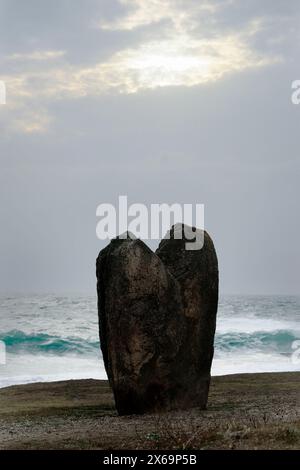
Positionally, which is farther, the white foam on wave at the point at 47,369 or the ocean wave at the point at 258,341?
the ocean wave at the point at 258,341

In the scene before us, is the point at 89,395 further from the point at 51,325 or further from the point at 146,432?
the point at 51,325

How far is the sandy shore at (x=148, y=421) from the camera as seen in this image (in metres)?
10.2

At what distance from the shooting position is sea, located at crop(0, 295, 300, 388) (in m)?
33.0

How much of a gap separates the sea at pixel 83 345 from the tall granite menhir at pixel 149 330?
44.8 ft

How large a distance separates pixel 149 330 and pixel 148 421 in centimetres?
198

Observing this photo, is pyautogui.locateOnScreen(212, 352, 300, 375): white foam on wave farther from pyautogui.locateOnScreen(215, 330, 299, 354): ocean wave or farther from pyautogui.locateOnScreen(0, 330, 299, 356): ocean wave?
pyautogui.locateOnScreen(215, 330, 299, 354): ocean wave

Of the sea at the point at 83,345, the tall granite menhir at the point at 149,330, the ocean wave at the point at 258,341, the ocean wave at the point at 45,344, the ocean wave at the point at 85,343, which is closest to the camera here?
the tall granite menhir at the point at 149,330

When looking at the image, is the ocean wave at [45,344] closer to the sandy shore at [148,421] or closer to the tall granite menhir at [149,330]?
the sandy shore at [148,421]

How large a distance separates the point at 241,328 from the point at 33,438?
4292cm

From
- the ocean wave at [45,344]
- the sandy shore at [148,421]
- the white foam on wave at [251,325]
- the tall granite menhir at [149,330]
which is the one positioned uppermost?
the tall granite menhir at [149,330]

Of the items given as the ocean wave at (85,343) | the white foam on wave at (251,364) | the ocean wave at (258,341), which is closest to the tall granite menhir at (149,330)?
the white foam on wave at (251,364)

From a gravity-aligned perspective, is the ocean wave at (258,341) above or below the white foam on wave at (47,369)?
below

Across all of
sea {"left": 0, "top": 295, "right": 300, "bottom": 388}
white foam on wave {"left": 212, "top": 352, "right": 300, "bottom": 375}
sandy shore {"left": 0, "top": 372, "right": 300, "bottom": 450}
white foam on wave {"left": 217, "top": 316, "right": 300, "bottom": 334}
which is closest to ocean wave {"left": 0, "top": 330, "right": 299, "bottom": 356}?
sea {"left": 0, "top": 295, "right": 300, "bottom": 388}

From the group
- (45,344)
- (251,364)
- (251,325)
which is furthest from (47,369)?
(251,325)
